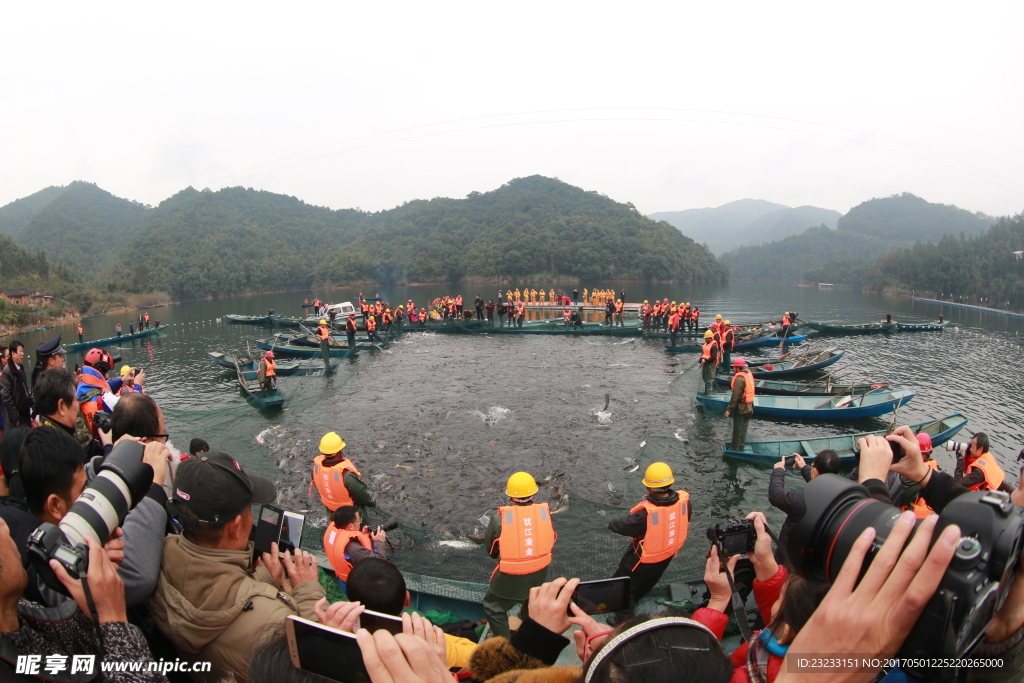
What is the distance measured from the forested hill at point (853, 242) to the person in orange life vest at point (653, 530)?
85015mm

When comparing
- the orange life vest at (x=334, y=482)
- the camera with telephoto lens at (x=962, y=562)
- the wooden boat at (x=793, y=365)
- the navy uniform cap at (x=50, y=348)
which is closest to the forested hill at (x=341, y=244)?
the wooden boat at (x=793, y=365)

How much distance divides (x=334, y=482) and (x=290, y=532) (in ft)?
9.98

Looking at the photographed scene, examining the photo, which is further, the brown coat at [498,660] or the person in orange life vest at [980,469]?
the person in orange life vest at [980,469]

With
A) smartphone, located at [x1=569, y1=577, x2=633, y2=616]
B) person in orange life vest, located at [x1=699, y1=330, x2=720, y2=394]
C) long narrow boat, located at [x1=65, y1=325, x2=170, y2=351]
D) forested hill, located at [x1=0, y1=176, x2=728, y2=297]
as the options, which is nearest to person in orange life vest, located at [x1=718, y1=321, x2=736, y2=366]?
person in orange life vest, located at [x1=699, y1=330, x2=720, y2=394]

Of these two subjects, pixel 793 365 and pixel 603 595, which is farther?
pixel 793 365

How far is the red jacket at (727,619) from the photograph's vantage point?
1.82 meters

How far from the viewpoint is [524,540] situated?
13.2 feet

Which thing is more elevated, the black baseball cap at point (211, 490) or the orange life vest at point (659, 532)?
the black baseball cap at point (211, 490)

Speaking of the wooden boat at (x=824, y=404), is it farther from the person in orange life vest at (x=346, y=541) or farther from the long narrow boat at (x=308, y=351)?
the long narrow boat at (x=308, y=351)

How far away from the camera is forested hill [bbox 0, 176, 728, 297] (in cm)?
7362

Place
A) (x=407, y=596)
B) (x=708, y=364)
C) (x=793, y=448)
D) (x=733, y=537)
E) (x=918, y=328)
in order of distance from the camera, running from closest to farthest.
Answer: (x=407, y=596), (x=733, y=537), (x=793, y=448), (x=708, y=364), (x=918, y=328)

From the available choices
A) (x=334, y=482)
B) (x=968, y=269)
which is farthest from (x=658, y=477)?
(x=968, y=269)

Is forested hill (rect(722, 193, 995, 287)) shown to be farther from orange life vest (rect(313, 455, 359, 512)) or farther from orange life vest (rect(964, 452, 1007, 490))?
orange life vest (rect(313, 455, 359, 512))

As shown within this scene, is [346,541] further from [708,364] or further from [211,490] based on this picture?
[708,364]
